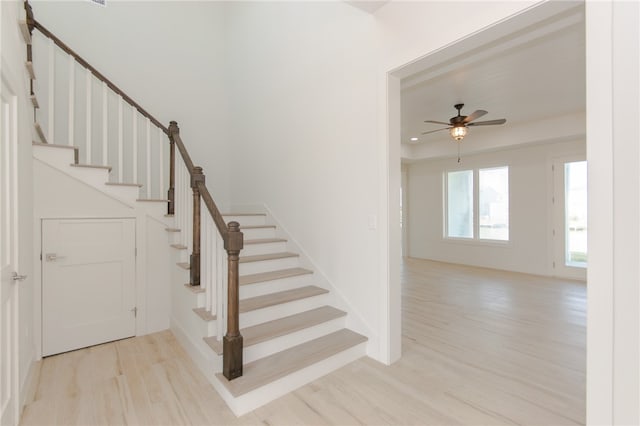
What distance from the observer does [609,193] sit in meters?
1.39

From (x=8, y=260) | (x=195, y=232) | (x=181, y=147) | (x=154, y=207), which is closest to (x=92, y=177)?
(x=154, y=207)

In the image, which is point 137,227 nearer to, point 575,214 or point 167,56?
point 167,56

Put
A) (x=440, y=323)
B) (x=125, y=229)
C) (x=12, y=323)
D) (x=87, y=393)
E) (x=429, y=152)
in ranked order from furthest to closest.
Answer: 1. (x=429, y=152)
2. (x=440, y=323)
3. (x=125, y=229)
4. (x=87, y=393)
5. (x=12, y=323)

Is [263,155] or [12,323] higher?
[263,155]

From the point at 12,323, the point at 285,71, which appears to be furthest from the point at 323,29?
the point at 12,323

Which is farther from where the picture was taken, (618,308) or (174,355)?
(174,355)

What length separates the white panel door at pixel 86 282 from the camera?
9.05ft

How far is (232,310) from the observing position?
205cm

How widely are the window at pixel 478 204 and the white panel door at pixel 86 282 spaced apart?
6808mm

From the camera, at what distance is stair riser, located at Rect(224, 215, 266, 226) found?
393 centimetres

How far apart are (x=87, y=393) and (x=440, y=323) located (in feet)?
10.9

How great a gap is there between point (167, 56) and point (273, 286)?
400 cm

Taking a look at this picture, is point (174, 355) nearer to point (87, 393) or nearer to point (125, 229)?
point (87, 393)

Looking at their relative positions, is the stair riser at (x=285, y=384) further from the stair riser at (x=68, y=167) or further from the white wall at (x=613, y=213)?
the stair riser at (x=68, y=167)
